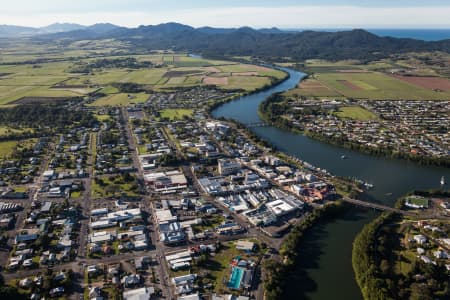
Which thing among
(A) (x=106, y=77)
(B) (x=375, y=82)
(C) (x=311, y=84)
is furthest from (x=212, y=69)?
(B) (x=375, y=82)

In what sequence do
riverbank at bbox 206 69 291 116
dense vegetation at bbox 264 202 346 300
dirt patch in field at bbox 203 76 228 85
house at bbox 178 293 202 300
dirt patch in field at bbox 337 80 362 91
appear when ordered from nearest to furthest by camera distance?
house at bbox 178 293 202 300
dense vegetation at bbox 264 202 346 300
riverbank at bbox 206 69 291 116
dirt patch in field at bbox 337 80 362 91
dirt patch in field at bbox 203 76 228 85

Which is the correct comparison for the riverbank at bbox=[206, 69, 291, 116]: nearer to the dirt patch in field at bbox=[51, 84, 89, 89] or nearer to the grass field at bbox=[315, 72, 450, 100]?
the grass field at bbox=[315, 72, 450, 100]

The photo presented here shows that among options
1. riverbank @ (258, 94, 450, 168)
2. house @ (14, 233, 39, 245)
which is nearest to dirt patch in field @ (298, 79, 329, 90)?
riverbank @ (258, 94, 450, 168)

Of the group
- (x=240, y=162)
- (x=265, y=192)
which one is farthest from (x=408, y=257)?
(x=240, y=162)

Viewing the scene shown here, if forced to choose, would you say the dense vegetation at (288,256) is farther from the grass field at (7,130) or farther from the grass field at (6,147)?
the grass field at (7,130)

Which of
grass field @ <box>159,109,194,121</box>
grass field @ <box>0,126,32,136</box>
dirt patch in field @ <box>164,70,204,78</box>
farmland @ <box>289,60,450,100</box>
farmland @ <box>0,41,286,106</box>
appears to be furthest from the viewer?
A: dirt patch in field @ <box>164,70,204,78</box>

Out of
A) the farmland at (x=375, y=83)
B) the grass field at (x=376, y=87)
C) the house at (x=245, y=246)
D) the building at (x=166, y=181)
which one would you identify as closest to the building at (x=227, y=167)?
the building at (x=166, y=181)

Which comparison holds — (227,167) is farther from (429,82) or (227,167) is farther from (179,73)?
(429,82)
